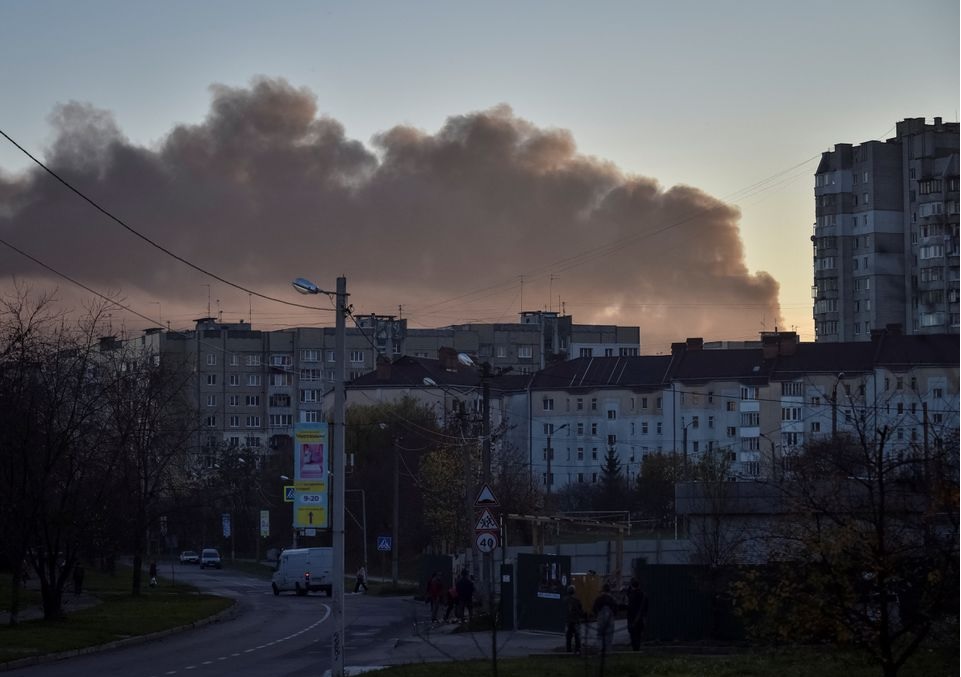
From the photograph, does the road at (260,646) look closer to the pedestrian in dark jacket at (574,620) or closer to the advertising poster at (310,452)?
the advertising poster at (310,452)

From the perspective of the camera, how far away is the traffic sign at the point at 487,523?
28.9m

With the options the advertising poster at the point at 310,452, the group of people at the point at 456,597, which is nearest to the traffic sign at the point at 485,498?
the advertising poster at the point at 310,452

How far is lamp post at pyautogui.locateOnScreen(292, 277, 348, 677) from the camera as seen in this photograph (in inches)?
1045

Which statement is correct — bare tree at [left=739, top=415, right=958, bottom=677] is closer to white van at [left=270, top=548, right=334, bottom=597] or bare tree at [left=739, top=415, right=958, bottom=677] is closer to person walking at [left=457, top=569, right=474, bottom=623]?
person walking at [left=457, top=569, right=474, bottom=623]

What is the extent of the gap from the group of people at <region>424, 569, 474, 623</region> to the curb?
22.7ft

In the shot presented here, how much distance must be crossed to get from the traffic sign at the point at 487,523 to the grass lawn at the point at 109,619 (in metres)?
9.79

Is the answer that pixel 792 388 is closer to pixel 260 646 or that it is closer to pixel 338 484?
pixel 260 646

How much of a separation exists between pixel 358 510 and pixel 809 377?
142 feet

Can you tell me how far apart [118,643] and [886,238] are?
129 m

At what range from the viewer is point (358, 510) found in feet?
326

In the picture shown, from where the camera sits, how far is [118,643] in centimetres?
3628

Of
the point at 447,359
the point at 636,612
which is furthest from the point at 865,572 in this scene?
the point at 447,359

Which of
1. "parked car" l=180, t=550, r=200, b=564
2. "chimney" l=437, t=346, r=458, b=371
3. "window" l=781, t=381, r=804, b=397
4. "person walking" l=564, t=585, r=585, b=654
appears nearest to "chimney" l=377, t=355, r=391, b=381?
"chimney" l=437, t=346, r=458, b=371

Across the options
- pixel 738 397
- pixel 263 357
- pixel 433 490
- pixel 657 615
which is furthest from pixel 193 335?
pixel 657 615
